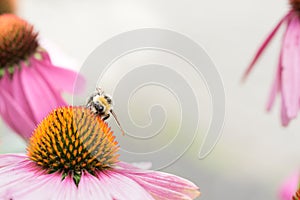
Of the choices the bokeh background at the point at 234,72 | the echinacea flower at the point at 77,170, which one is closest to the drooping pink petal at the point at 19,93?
the echinacea flower at the point at 77,170

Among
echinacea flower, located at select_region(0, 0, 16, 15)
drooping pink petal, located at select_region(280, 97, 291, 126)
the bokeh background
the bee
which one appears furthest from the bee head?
the bokeh background

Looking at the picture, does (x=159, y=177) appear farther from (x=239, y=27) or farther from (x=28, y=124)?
(x=239, y=27)

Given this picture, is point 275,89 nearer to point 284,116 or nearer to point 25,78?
point 284,116

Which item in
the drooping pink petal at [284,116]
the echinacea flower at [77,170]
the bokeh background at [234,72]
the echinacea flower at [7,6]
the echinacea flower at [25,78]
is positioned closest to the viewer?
the echinacea flower at [77,170]

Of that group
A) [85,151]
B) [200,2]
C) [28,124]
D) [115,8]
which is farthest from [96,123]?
[115,8]

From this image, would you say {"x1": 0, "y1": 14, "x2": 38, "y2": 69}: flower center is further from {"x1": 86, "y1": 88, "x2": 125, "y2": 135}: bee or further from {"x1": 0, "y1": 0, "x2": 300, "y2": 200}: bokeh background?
{"x1": 0, "y1": 0, "x2": 300, "y2": 200}: bokeh background

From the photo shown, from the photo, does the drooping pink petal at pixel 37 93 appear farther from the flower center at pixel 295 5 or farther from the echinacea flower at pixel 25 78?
the flower center at pixel 295 5
